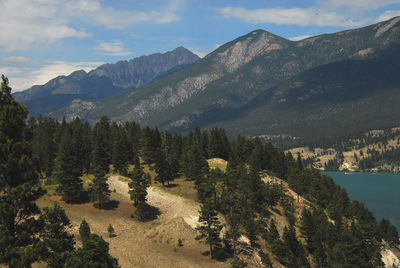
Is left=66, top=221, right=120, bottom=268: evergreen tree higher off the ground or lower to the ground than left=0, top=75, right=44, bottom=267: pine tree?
lower

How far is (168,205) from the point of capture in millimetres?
78312

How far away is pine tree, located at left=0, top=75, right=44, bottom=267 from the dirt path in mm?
49239

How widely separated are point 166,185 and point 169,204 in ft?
52.0

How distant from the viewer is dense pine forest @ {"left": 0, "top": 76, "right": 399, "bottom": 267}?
23.0 meters

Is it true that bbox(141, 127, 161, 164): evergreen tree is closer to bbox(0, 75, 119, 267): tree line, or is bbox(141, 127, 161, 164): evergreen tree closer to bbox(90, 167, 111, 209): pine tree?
bbox(90, 167, 111, 209): pine tree

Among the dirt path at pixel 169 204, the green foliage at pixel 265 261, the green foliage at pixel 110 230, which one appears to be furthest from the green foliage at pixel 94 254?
the green foliage at pixel 265 261

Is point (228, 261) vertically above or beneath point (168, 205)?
beneath

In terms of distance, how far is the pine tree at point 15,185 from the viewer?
859 inches

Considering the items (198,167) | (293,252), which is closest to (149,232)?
(198,167)

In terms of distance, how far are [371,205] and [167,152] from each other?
14460cm

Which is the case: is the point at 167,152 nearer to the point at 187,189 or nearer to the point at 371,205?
the point at 187,189

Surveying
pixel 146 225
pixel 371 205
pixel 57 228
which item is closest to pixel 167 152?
pixel 146 225

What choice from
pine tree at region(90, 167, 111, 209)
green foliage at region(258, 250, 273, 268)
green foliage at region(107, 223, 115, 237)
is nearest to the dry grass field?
green foliage at region(107, 223, 115, 237)

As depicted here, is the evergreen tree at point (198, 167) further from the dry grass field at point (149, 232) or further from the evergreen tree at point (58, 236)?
the evergreen tree at point (58, 236)
